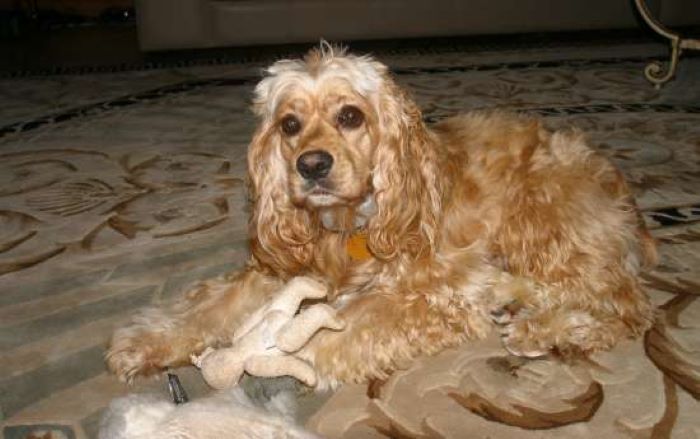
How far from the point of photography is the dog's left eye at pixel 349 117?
6.91 feet

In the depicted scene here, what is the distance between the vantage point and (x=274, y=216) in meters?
2.22

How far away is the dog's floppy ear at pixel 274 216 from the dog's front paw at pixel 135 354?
1.42 ft

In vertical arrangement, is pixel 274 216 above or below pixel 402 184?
below

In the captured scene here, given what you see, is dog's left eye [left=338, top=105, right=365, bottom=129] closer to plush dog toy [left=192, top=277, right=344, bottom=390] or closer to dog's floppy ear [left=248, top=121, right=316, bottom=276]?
dog's floppy ear [left=248, top=121, right=316, bottom=276]

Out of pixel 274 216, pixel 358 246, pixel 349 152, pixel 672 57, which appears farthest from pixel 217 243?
pixel 672 57

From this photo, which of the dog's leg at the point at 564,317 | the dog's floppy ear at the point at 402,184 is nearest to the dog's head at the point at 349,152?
the dog's floppy ear at the point at 402,184

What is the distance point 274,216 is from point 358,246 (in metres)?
0.29

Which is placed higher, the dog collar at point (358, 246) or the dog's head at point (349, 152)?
the dog's head at point (349, 152)

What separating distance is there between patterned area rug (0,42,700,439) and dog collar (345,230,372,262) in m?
0.41

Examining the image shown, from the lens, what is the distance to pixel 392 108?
2141 mm

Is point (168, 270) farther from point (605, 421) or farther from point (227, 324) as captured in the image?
point (605, 421)

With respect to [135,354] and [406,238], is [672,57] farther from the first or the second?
[135,354]

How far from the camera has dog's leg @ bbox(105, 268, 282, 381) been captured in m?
1.94

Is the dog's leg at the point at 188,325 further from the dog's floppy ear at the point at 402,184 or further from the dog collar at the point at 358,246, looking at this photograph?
the dog's floppy ear at the point at 402,184
